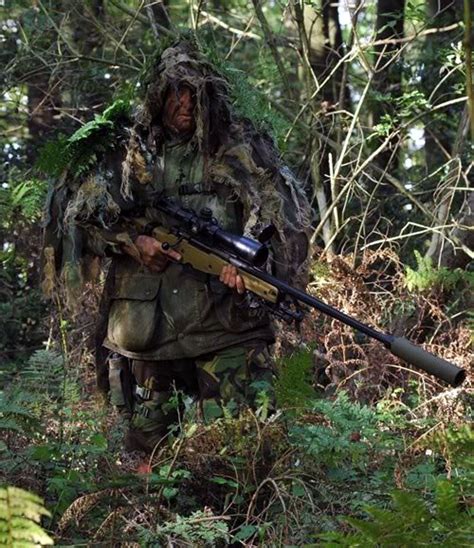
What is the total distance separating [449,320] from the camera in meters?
8.53

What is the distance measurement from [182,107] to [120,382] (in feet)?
4.90

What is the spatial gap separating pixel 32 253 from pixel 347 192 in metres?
2.68

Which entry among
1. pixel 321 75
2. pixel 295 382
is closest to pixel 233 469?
pixel 295 382

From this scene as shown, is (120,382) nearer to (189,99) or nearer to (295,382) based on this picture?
(189,99)

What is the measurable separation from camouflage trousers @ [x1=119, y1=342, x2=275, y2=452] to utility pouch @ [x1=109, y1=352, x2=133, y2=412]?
0.04 metres

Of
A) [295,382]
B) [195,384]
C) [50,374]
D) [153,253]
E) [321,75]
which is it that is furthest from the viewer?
[321,75]

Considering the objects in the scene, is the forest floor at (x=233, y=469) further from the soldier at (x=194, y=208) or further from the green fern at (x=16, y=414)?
the soldier at (x=194, y=208)

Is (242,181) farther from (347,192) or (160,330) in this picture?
(347,192)

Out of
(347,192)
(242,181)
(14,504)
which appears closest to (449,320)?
(347,192)

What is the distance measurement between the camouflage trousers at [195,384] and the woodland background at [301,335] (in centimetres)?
17

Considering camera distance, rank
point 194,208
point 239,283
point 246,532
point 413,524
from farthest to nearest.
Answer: point 194,208 < point 239,283 < point 246,532 < point 413,524

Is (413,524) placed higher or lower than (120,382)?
higher

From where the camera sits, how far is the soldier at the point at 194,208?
20.4ft

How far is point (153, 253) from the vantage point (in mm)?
6199
